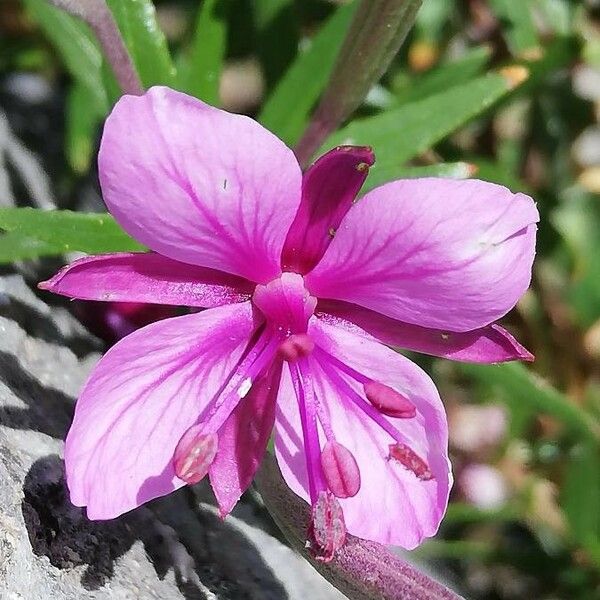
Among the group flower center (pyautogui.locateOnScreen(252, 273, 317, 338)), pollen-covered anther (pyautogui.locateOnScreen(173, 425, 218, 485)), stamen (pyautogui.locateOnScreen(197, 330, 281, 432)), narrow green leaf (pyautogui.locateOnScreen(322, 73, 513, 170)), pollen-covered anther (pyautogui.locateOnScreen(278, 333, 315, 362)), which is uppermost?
narrow green leaf (pyautogui.locateOnScreen(322, 73, 513, 170))

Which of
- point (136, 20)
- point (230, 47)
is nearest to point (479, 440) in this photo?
point (230, 47)

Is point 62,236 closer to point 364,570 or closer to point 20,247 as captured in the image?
point 20,247

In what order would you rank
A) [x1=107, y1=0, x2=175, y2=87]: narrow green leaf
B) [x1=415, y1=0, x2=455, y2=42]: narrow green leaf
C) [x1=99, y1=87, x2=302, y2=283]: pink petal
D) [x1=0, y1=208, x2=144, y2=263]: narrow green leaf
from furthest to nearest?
1. [x1=415, y1=0, x2=455, y2=42]: narrow green leaf
2. [x1=107, y1=0, x2=175, y2=87]: narrow green leaf
3. [x1=0, y1=208, x2=144, y2=263]: narrow green leaf
4. [x1=99, y1=87, x2=302, y2=283]: pink petal

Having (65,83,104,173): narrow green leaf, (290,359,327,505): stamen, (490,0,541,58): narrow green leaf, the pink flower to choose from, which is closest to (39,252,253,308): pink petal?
the pink flower

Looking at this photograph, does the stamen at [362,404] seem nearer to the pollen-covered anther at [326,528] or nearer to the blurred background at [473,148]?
the pollen-covered anther at [326,528]

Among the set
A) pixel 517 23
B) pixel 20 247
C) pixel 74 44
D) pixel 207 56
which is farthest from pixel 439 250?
pixel 517 23

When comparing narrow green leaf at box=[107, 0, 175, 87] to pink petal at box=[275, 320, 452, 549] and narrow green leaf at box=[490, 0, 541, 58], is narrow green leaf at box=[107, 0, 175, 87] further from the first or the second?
narrow green leaf at box=[490, 0, 541, 58]

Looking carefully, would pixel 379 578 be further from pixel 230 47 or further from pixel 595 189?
pixel 595 189
